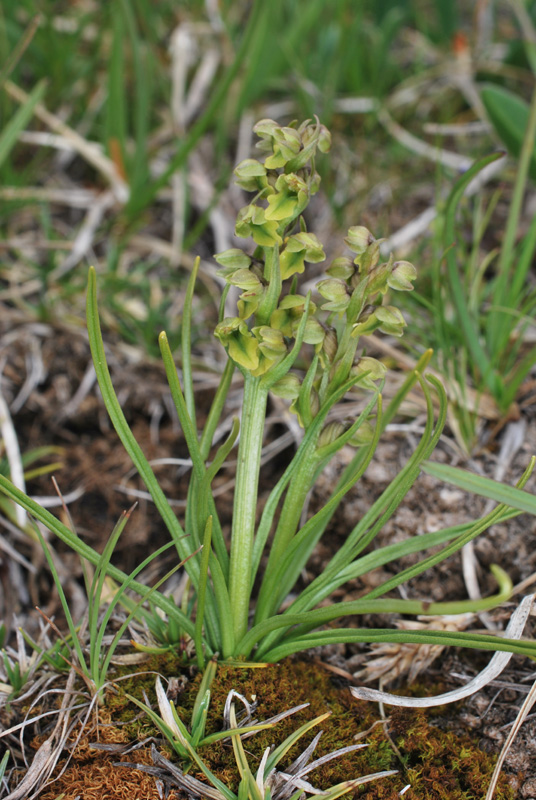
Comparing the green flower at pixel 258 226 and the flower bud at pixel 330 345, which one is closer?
the green flower at pixel 258 226

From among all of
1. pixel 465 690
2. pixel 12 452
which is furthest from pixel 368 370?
pixel 12 452

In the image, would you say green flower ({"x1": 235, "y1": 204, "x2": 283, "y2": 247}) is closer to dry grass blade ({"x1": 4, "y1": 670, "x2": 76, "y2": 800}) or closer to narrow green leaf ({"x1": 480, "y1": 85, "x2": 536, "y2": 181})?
dry grass blade ({"x1": 4, "y1": 670, "x2": 76, "y2": 800})

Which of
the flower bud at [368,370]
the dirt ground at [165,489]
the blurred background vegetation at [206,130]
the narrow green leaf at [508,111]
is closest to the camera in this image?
the flower bud at [368,370]

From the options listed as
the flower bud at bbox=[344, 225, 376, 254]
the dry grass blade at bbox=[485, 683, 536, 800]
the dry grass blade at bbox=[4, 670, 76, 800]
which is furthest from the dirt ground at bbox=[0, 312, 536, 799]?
the flower bud at bbox=[344, 225, 376, 254]

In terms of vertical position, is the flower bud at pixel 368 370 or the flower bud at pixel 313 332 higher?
the flower bud at pixel 313 332

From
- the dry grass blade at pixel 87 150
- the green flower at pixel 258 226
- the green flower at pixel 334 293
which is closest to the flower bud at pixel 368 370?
the green flower at pixel 334 293

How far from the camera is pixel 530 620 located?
1.58m

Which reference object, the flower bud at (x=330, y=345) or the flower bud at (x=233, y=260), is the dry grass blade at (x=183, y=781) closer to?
the flower bud at (x=330, y=345)

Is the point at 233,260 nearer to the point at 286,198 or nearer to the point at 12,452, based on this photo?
the point at 286,198

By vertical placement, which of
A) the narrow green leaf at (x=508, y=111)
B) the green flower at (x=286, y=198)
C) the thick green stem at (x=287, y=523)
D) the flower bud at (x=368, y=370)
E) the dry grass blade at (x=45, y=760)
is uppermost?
the narrow green leaf at (x=508, y=111)

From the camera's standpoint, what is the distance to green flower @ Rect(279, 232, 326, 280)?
125 centimetres

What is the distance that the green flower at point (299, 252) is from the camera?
4.09 ft

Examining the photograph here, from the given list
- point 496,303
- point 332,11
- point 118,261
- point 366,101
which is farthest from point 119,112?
point 496,303

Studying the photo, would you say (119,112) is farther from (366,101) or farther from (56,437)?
(56,437)
